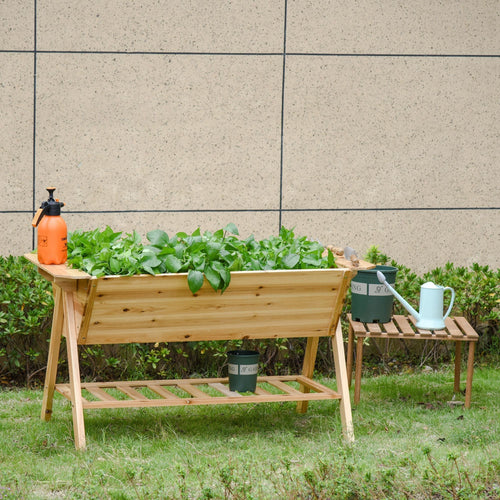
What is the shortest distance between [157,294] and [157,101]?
2143 millimetres

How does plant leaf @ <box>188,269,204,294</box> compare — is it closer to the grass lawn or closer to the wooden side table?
the grass lawn

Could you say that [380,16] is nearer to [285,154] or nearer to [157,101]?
[285,154]

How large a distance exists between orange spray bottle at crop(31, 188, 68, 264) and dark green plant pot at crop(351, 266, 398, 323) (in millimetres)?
1761

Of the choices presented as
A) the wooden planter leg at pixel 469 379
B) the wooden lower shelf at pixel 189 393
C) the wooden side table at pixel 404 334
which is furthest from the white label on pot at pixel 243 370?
the wooden planter leg at pixel 469 379

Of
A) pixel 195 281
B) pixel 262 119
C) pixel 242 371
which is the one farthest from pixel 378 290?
pixel 262 119

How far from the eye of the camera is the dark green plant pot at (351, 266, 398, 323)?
5176 mm

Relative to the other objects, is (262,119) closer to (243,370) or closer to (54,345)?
(243,370)

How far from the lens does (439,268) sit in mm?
6324

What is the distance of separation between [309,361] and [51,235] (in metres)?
1.65

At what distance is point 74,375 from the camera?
4367 mm

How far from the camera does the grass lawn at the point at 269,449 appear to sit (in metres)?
3.55

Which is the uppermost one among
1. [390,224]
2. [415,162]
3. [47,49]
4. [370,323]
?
[47,49]

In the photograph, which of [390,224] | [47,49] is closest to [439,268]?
[390,224]

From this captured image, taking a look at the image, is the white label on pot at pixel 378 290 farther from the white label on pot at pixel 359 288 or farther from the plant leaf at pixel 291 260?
the plant leaf at pixel 291 260
